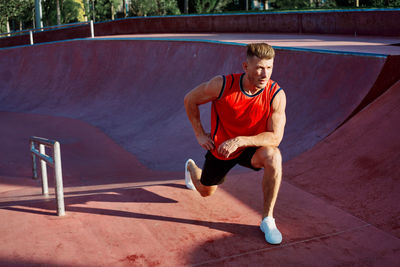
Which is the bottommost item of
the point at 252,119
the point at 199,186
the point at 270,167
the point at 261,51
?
the point at 199,186

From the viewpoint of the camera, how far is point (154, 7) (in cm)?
4478

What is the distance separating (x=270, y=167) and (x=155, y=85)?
9.41 metres

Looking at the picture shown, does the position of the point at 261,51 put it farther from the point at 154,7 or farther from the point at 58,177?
the point at 154,7

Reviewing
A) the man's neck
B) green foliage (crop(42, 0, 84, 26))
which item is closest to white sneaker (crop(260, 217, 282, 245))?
the man's neck

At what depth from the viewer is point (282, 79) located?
813cm

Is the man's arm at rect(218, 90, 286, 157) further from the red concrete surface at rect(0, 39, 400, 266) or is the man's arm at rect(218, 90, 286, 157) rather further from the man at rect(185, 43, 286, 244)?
the red concrete surface at rect(0, 39, 400, 266)

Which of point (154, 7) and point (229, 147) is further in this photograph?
point (154, 7)

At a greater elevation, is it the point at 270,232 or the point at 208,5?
the point at 208,5

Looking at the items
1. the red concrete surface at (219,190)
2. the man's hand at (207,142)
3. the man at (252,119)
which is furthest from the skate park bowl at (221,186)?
the man's hand at (207,142)

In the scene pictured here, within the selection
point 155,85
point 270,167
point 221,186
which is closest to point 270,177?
point 270,167

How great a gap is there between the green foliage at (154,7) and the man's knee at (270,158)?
41.8m

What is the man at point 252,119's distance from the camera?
3408mm

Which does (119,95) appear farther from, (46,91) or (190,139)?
(190,139)

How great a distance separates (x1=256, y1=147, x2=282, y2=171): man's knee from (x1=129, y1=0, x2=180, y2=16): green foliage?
41.8 metres
